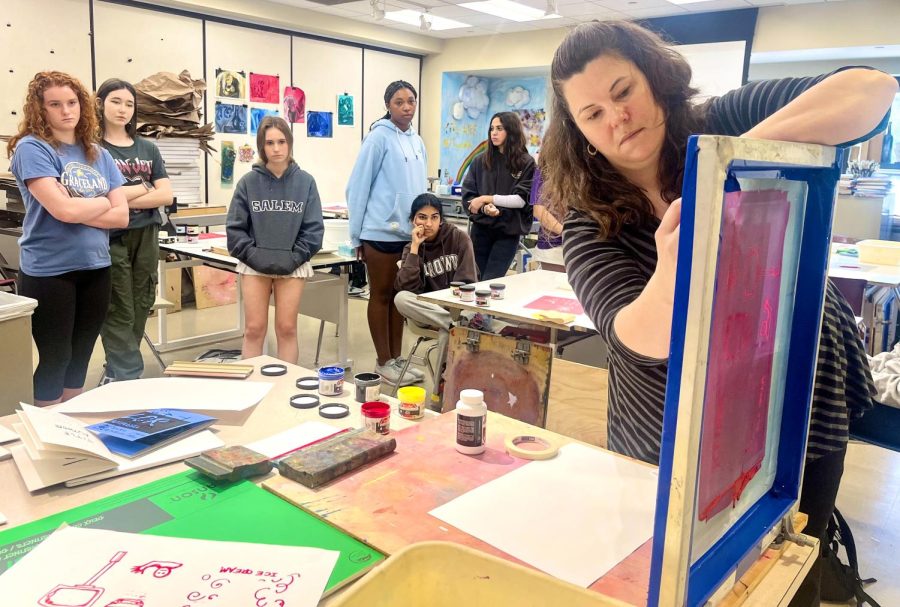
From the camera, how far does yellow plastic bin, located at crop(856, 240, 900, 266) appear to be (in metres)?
3.92

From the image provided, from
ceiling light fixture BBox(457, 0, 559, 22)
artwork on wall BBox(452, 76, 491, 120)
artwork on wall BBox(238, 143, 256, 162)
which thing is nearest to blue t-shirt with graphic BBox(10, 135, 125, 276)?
artwork on wall BBox(238, 143, 256, 162)

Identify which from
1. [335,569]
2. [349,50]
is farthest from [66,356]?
[349,50]

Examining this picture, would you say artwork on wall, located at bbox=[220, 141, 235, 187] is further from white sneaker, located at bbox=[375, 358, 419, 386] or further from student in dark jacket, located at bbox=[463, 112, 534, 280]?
white sneaker, located at bbox=[375, 358, 419, 386]

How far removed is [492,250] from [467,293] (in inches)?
56.7

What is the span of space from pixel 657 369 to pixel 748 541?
0.39m

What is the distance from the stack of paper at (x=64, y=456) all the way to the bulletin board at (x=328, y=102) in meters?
6.20

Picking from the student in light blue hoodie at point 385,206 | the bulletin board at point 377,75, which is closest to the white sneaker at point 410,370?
the student in light blue hoodie at point 385,206

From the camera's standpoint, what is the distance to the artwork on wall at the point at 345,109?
300 inches

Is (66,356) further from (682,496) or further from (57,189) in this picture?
(682,496)

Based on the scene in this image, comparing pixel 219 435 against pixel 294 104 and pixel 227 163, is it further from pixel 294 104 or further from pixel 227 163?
pixel 294 104

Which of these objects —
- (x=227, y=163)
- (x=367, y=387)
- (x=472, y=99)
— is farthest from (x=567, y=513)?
(x=472, y=99)

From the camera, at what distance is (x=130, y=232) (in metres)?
3.50

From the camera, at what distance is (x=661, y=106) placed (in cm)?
107

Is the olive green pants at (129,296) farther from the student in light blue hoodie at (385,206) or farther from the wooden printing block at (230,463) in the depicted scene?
the wooden printing block at (230,463)
